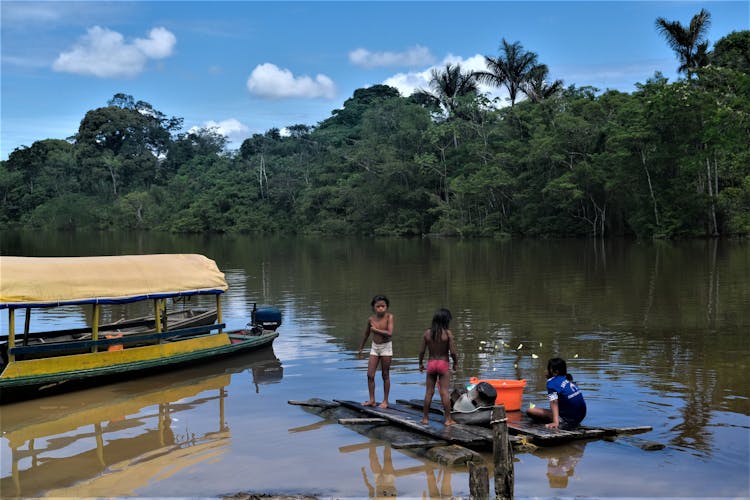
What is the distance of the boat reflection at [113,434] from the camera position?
8.19 m

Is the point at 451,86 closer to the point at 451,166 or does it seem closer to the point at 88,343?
the point at 451,166

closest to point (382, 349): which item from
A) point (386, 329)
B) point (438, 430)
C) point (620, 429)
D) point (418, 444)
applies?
point (386, 329)

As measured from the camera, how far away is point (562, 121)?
49.6 metres

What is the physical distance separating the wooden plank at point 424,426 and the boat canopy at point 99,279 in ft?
16.9

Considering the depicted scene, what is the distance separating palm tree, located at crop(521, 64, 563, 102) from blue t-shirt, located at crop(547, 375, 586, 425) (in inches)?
2192

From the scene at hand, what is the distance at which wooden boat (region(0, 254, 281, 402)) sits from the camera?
11523 mm

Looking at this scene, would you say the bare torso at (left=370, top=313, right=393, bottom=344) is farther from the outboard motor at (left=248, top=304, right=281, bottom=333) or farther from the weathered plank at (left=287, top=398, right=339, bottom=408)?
the outboard motor at (left=248, top=304, right=281, bottom=333)

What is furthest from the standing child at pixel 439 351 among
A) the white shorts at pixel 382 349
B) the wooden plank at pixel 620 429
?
the wooden plank at pixel 620 429

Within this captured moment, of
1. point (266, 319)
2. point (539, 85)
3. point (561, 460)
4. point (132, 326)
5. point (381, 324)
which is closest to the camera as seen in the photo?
point (561, 460)

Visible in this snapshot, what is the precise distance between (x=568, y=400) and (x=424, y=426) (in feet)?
5.98

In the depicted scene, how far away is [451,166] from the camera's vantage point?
Result: 6494 cm

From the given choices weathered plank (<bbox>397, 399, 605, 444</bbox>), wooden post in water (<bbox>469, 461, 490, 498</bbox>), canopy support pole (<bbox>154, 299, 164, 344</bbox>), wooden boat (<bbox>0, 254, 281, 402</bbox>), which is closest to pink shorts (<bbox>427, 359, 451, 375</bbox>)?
weathered plank (<bbox>397, 399, 605, 444</bbox>)

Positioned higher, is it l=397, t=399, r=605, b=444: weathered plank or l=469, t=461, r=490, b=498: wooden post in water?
l=469, t=461, r=490, b=498: wooden post in water

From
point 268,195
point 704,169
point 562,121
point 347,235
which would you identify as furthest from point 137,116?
point 704,169
